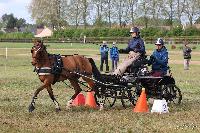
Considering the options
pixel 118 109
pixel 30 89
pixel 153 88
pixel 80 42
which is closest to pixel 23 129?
pixel 118 109

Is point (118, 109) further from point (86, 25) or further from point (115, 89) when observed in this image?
point (86, 25)

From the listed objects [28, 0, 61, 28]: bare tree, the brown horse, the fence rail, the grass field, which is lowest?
the grass field

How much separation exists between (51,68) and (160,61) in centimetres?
334

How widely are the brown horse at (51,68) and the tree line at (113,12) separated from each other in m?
96.3

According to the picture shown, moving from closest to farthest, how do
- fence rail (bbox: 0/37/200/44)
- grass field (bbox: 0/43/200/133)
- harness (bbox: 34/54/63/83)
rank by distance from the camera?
1. grass field (bbox: 0/43/200/133)
2. harness (bbox: 34/54/63/83)
3. fence rail (bbox: 0/37/200/44)

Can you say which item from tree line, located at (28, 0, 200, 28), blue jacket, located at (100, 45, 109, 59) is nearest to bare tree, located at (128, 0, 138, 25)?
tree line, located at (28, 0, 200, 28)

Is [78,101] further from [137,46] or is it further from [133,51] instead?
[137,46]

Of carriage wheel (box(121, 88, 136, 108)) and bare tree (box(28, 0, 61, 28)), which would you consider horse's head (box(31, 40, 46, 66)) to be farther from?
bare tree (box(28, 0, 61, 28))

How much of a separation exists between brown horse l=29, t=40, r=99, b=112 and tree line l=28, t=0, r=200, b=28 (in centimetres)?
9631

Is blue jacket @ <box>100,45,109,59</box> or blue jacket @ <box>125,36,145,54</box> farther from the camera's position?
blue jacket @ <box>100,45,109,59</box>

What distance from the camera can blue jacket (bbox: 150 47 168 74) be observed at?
15.1 m

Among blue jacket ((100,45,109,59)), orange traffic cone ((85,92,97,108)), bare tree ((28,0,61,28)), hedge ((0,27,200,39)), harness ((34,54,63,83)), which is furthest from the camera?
bare tree ((28,0,61,28))

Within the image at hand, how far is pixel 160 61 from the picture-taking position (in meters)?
15.1

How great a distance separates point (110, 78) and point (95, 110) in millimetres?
985
